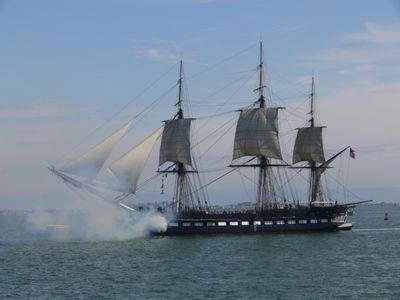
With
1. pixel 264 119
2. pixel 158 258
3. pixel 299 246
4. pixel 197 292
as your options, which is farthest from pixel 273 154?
pixel 197 292

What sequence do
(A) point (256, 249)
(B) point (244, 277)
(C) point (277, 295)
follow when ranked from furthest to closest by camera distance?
(A) point (256, 249)
(B) point (244, 277)
(C) point (277, 295)

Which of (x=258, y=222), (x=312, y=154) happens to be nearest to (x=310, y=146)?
(x=312, y=154)

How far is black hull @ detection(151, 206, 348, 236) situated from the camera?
8375cm

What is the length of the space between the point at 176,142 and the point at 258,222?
13481 mm

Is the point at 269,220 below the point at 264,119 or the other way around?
below

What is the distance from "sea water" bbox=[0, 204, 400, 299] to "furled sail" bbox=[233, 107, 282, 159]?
51.4 feet

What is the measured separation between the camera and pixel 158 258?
6153cm

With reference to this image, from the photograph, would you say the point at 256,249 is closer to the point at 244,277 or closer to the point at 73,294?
the point at 244,277

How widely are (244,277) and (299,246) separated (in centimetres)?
2138

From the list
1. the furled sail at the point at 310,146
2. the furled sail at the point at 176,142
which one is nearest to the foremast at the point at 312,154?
the furled sail at the point at 310,146

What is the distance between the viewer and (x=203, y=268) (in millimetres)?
54500

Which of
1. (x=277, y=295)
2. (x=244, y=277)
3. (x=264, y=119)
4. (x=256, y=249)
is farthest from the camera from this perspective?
(x=264, y=119)

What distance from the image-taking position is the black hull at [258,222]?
83750 mm

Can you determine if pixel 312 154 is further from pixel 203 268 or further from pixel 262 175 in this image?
pixel 203 268
